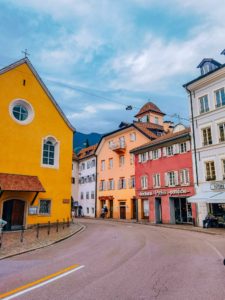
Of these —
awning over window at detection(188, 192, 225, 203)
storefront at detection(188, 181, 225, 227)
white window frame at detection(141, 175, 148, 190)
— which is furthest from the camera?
white window frame at detection(141, 175, 148, 190)

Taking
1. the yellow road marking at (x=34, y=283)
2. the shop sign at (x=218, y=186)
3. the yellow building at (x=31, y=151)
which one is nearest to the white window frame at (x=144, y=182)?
the shop sign at (x=218, y=186)

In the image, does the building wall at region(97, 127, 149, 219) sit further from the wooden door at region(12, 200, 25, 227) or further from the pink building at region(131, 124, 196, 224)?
the wooden door at region(12, 200, 25, 227)

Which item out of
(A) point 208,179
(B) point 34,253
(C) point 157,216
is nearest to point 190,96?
(A) point 208,179

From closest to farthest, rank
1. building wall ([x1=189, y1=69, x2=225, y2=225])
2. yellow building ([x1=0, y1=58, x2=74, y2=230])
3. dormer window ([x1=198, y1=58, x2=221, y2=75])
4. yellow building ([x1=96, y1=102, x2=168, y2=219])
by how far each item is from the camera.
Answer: yellow building ([x1=0, y1=58, x2=74, y2=230]), building wall ([x1=189, y1=69, x2=225, y2=225]), dormer window ([x1=198, y1=58, x2=221, y2=75]), yellow building ([x1=96, y1=102, x2=168, y2=219])

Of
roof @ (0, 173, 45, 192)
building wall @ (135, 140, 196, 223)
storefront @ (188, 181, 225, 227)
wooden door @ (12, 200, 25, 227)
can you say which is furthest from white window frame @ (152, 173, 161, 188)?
wooden door @ (12, 200, 25, 227)

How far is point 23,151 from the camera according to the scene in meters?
23.2

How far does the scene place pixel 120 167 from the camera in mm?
40219

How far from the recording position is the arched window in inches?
989

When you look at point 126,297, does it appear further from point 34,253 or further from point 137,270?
point 34,253

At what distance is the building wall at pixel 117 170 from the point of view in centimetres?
3741

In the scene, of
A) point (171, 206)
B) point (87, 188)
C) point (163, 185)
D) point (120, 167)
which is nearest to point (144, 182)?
point (163, 185)

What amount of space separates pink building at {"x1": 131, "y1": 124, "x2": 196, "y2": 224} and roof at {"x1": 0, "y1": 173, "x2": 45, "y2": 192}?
558 inches

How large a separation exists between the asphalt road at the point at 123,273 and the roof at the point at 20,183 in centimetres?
942

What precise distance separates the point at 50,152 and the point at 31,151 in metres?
2.34
